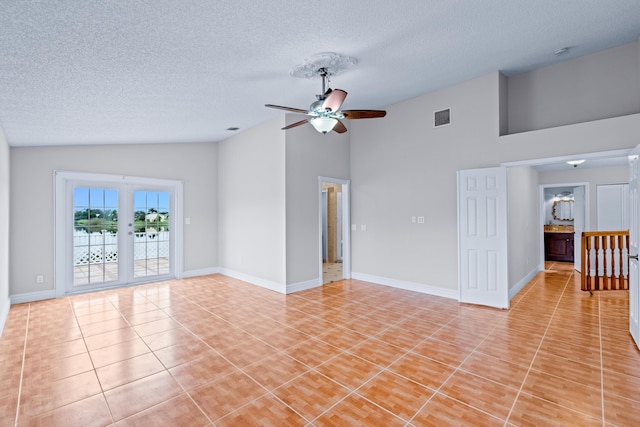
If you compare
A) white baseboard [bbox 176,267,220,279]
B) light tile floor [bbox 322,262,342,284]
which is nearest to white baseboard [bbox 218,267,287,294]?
white baseboard [bbox 176,267,220,279]

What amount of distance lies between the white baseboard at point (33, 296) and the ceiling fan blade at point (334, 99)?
5432mm

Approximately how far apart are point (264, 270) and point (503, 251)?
12.8 feet

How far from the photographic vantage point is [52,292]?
5078 mm

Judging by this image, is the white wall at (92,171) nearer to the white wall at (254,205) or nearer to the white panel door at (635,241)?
the white wall at (254,205)

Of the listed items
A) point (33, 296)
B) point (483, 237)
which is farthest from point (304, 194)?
point (33, 296)

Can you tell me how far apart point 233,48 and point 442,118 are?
3.53 meters

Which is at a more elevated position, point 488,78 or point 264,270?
point 488,78

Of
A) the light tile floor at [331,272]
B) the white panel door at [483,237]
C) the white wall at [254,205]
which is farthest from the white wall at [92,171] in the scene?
the white panel door at [483,237]

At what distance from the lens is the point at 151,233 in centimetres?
627

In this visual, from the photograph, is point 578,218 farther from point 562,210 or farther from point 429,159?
point 429,159

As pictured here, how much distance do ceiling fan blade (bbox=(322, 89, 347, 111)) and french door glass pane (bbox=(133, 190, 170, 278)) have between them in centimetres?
475

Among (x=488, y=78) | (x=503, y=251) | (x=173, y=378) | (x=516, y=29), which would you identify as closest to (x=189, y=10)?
(x=173, y=378)

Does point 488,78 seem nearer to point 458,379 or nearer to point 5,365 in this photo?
point 458,379

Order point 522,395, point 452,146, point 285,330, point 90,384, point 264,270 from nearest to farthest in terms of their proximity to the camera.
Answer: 1. point 522,395
2. point 90,384
3. point 285,330
4. point 452,146
5. point 264,270
